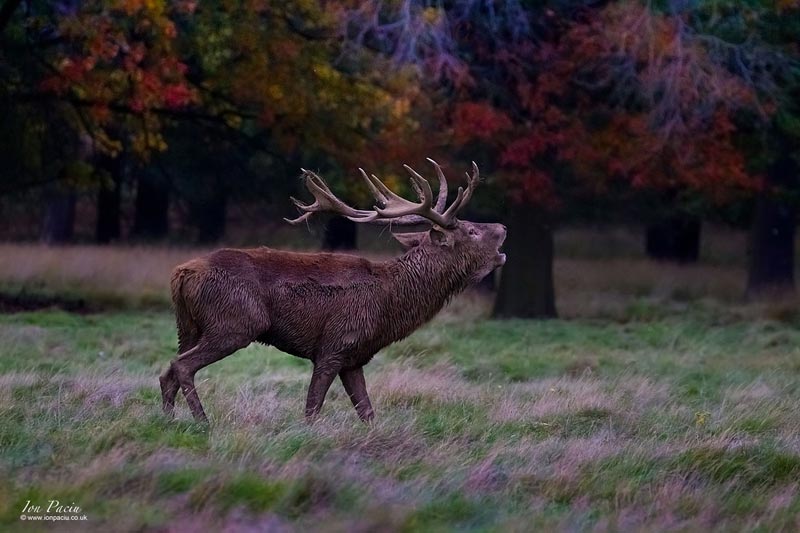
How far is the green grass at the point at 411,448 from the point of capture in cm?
598

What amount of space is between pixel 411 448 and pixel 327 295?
5.50 feet

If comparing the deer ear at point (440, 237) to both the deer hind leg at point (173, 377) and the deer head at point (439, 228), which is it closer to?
the deer head at point (439, 228)

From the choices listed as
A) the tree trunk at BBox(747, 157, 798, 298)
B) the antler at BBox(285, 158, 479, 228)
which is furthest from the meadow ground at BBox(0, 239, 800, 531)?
the tree trunk at BBox(747, 157, 798, 298)

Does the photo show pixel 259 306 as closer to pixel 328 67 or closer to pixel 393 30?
pixel 393 30

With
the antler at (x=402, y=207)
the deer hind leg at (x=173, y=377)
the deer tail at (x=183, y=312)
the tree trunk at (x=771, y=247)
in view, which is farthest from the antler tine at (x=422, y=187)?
the tree trunk at (x=771, y=247)

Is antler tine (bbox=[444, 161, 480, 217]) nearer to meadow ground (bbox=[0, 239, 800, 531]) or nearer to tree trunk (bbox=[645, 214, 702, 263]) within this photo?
meadow ground (bbox=[0, 239, 800, 531])

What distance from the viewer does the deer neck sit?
9.00 metres

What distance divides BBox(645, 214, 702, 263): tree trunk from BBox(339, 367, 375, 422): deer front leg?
2282 cm

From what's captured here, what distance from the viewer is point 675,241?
3353 cm

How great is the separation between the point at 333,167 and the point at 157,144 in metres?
6.41

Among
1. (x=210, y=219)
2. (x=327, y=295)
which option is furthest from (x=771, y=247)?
(x=327, y=295)

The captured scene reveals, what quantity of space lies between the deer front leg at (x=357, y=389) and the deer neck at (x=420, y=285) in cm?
41

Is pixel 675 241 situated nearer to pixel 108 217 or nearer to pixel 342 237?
pixel 342 237

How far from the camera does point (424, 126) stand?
19422mm
